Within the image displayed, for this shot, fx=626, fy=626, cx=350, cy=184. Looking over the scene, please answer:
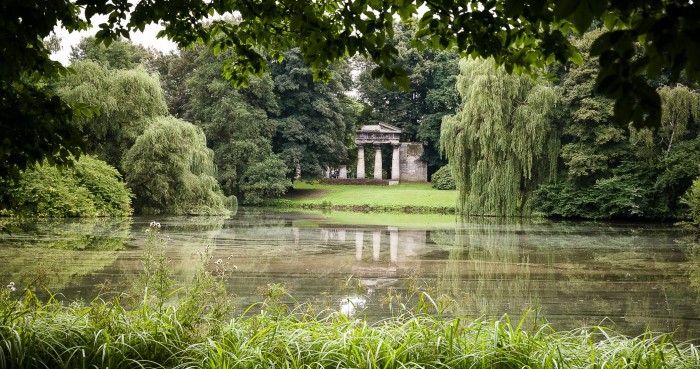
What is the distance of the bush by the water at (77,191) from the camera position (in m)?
22.1

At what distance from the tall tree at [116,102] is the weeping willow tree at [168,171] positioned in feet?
2.95

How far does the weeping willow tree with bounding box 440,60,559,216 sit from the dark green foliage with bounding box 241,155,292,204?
1626 centimetres

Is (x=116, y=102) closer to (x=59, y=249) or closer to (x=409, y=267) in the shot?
(x=59, y=249)

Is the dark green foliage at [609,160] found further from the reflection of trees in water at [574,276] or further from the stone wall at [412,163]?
the stone wall at [412,163]

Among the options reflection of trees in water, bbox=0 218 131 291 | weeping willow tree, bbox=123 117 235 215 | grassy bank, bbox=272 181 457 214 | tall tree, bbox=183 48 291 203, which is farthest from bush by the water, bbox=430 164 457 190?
reflection of trees in water, bbox=0 218 131 291

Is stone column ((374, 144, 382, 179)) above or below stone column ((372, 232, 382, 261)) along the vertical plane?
above

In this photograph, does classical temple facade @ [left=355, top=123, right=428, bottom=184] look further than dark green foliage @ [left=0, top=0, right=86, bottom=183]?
Yes

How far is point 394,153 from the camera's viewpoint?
57.1 metres

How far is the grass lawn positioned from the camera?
4150cm

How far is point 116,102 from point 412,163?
117 feet

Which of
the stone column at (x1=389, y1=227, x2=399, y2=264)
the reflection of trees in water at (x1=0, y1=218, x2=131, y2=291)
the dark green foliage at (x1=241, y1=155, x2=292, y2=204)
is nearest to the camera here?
the reflection of trees in water at (x1=0, y1=218, x2=131, y2=291)

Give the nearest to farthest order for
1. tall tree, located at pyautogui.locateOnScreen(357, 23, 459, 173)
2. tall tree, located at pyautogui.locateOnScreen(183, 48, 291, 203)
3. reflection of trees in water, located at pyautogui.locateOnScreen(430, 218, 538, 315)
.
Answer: reflection of trees in water, located at pyautogui.locateOnScreen(430, 218, 538, 315), tall tree, located at pyautogui.locateOnScreen(183, 48, 291, 203), tall tree, located at pyautogui.locateOnScreen(357, 23, 459, 173)

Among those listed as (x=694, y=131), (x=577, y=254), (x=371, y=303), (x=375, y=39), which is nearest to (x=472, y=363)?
(x=375, y=39)

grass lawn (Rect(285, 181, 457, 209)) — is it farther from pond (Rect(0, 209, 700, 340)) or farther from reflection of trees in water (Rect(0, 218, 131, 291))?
reflection of trees in water (Rect(0, 218, 131, 291))
